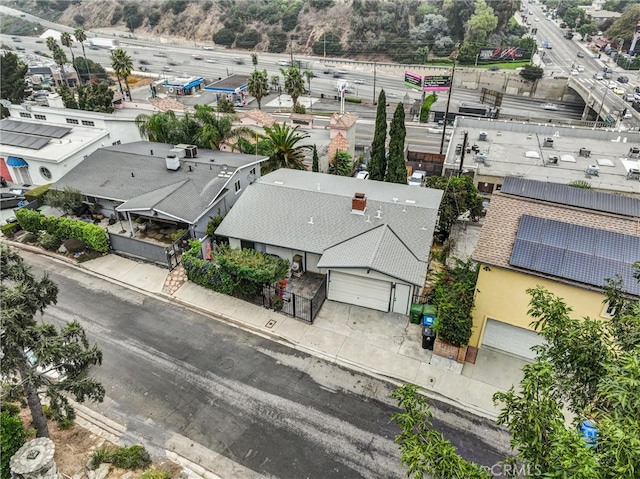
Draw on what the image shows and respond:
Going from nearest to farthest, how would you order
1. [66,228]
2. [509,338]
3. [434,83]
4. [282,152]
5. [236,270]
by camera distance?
1. [509,338]
2. [236,270]
3. [66,228]
4. [282,152]
5. [434,83]

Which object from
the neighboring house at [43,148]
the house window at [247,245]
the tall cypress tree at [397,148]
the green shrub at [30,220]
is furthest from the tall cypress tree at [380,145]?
the green shrub at [30,220]

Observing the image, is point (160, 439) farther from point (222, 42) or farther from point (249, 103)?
point (222, 42)

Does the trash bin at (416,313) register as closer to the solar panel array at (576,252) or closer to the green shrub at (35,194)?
the solar panel array at (576,252)

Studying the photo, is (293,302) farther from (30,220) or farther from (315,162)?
(30,220)

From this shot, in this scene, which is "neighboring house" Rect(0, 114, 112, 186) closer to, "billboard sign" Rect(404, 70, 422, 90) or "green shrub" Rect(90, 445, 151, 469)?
"green shrub" Rect(90, 445, 151, 469)

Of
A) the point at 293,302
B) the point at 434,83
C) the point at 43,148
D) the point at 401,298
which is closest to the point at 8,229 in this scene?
the point at 43,148

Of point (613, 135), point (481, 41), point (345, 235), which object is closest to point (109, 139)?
point (345, 235)
